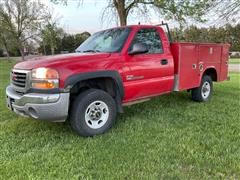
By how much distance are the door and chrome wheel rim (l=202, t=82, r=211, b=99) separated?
5.39 ft

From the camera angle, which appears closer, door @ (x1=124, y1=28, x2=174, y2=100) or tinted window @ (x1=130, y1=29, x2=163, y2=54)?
door @ (x1=124, y1=28, x2=174, y2=100)

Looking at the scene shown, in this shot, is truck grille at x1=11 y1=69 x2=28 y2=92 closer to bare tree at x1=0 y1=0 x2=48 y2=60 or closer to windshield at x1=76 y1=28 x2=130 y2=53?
windshield at x1=76 y1=28 x2=130 y2=53

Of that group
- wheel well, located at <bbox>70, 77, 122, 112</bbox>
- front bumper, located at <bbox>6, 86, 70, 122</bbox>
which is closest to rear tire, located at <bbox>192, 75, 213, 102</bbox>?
wheel well, located at <bbox>70, 77, 122, 112</bbox>

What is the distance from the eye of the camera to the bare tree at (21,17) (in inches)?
1187

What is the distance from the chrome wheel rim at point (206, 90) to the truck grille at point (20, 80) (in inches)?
183

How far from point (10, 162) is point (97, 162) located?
115 cm

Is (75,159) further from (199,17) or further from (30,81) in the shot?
(199,17)

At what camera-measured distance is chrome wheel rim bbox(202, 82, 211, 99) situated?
777cm

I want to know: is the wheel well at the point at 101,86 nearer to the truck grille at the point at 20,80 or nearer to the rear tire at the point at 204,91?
the truck grille at the point at 20,80

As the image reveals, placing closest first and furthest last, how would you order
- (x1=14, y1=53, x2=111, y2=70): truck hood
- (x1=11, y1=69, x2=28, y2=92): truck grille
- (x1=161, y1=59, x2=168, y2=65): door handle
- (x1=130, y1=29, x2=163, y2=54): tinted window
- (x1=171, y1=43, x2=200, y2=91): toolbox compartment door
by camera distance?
(x1=14, y1=53, x2=111, y2=70): truck hood < (x1=11, y1=69, x2=28, y2=92): truck grille < (x1=130, y1=29, x2=163, y2=54): tinted window < (x1=161, y1=59, x2=168, y2=65): door handle < (x1=171, y1=43, x2=200, y2=91): toolbox compartment door

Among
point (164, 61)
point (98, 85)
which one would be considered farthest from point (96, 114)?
point (164, 61)

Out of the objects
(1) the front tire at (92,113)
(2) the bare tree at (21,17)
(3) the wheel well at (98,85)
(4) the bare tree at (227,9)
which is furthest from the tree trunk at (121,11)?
(2) the bare tree at (21,17)

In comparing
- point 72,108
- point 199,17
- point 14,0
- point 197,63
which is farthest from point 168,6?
point 14,0

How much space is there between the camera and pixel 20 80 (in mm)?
4977
